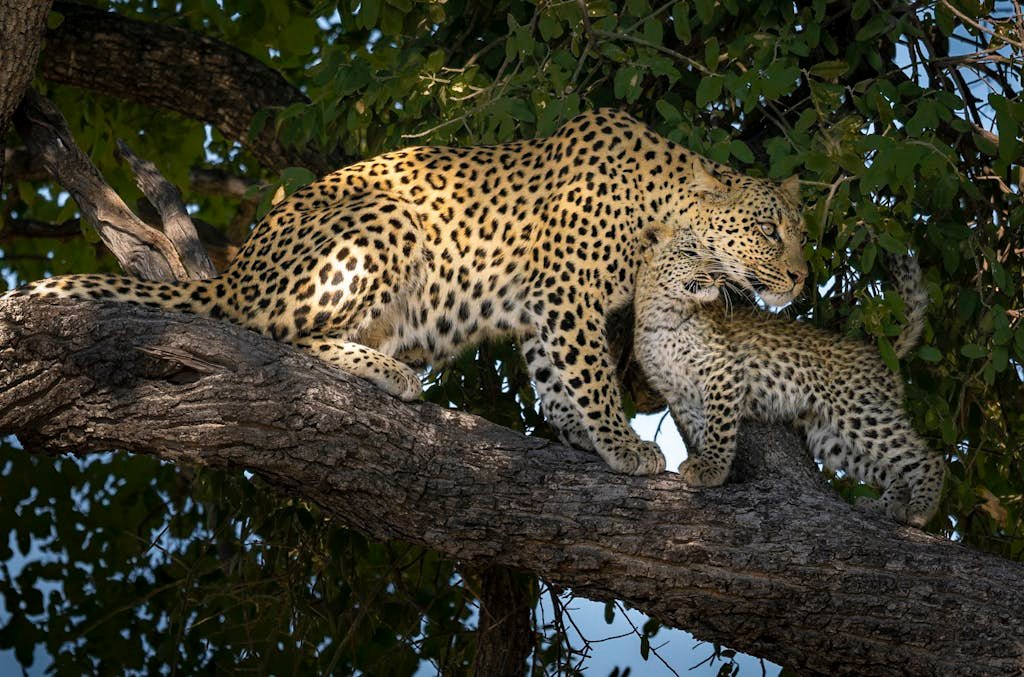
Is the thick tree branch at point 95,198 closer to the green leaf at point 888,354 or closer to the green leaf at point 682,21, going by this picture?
the green leaf at point 682,21

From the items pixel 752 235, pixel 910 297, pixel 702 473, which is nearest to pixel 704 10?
pixel 752 235

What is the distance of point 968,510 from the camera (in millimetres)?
6816

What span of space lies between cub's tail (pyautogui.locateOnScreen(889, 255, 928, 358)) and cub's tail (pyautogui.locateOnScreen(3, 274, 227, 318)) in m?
3.38

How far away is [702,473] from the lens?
5.83 m

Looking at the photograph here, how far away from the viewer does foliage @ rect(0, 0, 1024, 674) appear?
6383 mm

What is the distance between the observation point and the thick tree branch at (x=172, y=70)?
858 cm

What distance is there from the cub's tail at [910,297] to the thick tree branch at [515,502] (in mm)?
1363

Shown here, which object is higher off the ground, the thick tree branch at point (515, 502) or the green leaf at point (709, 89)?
the green leaf at point (709, 89)

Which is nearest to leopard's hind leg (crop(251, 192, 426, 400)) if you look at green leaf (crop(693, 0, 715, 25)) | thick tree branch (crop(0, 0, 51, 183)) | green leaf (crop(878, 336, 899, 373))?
green leaf (crop(693, 0, 715, 25))

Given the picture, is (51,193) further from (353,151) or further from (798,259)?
(798,259)

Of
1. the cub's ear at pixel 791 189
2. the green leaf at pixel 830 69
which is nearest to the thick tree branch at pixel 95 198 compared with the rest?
the cub's ear at pixel 791 189

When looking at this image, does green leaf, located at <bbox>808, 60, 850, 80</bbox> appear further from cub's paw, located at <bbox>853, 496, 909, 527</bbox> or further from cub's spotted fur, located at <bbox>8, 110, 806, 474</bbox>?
cub's paw, located at <bbox>853, 496, 909, 527</bbox>

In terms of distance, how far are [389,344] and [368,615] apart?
194 cm

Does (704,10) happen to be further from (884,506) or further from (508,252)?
(884,506)
